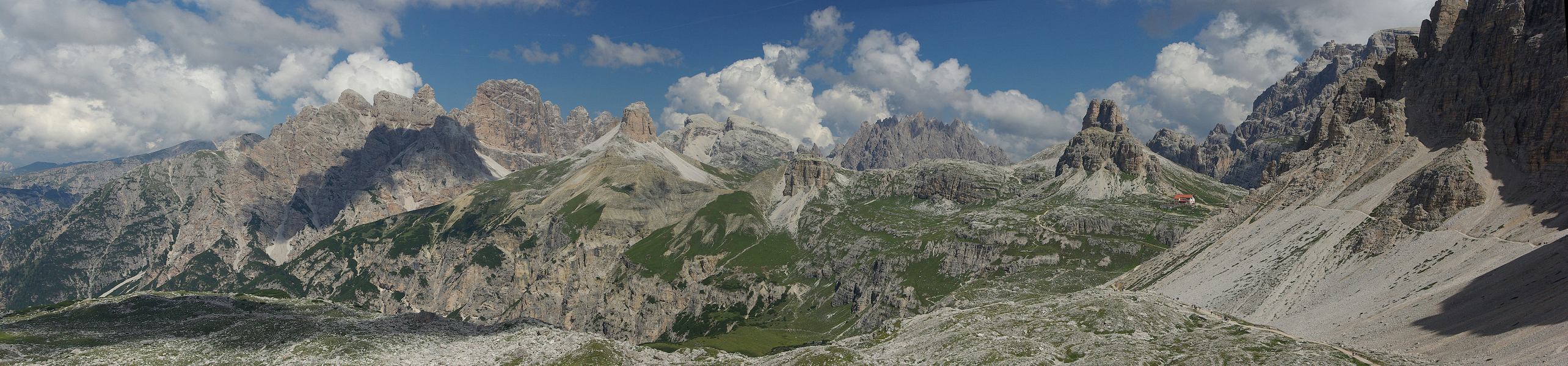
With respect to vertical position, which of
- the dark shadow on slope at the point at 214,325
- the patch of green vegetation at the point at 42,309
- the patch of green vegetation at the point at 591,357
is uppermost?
the patch of green vegetation at the point at 42,309

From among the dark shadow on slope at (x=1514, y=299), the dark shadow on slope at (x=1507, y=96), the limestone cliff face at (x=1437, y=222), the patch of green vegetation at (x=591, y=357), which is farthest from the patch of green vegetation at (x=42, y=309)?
the dark shadow on slope at (x=1507, y=96)

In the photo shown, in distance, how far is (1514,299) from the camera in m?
94.9

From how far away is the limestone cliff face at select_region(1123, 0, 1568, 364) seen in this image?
3868 inches

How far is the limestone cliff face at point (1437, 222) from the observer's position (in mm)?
98250

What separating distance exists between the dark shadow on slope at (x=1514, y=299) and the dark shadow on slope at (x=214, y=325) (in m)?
152

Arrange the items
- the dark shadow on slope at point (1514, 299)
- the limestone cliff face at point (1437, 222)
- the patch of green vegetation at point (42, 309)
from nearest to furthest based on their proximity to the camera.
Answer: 1. the dark shadow on slope at point (1514, 299)
2. the limestone cliff face at point (1437, 222)
3. the patch of green vegetation at point (42, 309)

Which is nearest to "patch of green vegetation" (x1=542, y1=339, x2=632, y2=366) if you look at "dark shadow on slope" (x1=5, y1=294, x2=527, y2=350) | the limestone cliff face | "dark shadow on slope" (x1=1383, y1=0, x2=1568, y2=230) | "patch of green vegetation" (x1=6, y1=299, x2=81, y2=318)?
"dark shadow on slope" (x1=5, y1=294, x2=527, y2=350)

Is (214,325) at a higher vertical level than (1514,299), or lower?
lower

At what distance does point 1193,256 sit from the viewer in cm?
19200

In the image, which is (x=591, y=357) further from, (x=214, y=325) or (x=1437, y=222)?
(x=1437, y=222)

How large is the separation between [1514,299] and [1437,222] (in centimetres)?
5241

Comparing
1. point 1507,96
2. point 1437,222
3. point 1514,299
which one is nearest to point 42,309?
point 1514,299

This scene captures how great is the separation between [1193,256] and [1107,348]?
9681 centimetres

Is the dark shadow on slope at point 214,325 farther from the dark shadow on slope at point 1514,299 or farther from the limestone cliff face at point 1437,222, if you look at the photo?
the dark shadow on slope at point 1514,299
